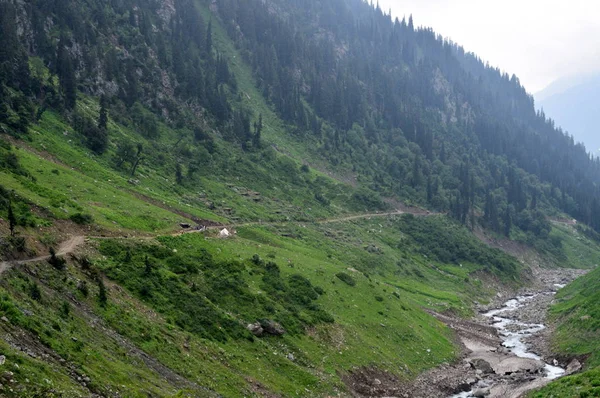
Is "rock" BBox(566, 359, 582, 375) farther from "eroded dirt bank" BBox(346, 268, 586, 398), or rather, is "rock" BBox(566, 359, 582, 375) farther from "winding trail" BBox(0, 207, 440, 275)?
"winding trail" BBox(0, 207, 440, 275)

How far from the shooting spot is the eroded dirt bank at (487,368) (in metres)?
48.3

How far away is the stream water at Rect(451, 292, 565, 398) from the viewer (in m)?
56.0

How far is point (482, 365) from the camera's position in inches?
2328

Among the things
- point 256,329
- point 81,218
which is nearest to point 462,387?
point 256,329

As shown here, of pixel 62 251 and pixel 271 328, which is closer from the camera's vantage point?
pixel 62 251

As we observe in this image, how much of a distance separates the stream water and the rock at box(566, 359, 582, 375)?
0.79m

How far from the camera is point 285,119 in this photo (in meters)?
198

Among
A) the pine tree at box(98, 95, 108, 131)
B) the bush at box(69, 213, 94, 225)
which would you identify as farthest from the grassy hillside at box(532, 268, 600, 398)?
the pine tree at box(98, 95, 108, 131)

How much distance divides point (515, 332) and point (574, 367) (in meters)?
27.0

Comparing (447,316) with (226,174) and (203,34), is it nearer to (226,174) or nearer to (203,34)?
(226,174)

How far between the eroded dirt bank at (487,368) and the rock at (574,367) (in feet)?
1.38

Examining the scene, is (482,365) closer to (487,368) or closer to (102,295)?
(487,368)

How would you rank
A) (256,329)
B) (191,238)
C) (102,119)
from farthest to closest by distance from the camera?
1. (102,119)
2. (191,238)
3. (256,329)

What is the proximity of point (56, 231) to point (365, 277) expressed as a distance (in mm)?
48702
